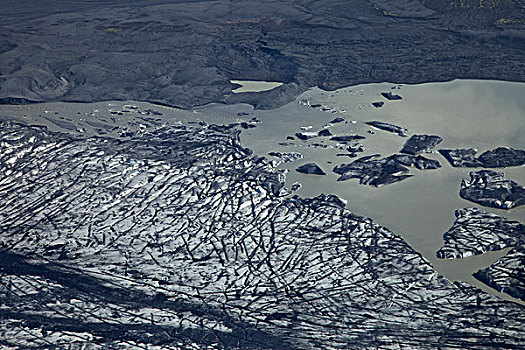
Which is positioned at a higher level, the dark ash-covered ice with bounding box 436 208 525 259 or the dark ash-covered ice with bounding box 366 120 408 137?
the dark ash-covered ice with bounding box 366 120 408 137

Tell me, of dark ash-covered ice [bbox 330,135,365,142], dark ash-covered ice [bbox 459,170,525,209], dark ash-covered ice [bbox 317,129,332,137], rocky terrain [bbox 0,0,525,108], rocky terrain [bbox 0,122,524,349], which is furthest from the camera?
rocky terrain [bbox 0,0,525,108]

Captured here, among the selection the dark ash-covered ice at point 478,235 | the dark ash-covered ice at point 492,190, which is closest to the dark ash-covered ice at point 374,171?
the dark ash-covered ice at point 492,190

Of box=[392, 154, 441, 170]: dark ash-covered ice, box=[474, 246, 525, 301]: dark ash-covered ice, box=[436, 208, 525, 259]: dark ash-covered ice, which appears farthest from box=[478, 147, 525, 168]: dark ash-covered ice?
box=[474, 246, 525, 301]: dark ash-covered ice

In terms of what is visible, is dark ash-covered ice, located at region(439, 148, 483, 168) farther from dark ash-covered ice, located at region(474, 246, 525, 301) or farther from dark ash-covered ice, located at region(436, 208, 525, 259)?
dark ash-covered ice, located at region(474, 246, 525, 301)

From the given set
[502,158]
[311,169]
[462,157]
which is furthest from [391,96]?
[311,169]

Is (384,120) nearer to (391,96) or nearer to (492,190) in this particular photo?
(391,96)

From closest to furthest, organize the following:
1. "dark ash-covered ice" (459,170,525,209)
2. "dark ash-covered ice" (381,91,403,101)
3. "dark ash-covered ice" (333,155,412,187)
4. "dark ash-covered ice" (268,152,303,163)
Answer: "dark ash-covered ice" (459,170,525,209) → "dark ash-covered ice" (333,155,412,187) → "dark ash-covered ice" (268,152,303,163) → "dark ash-covered ice" (381,91,403,101)

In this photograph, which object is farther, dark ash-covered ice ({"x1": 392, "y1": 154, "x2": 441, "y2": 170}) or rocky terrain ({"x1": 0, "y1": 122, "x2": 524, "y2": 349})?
dark ash-covered ice ({"x1": 392, "y1": 154, "x2": 441, "y2": 170})

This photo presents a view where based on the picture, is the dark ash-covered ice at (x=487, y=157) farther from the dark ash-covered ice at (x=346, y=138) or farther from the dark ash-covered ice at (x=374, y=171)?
the dark ash-covered ice at (x=346, y=138)
